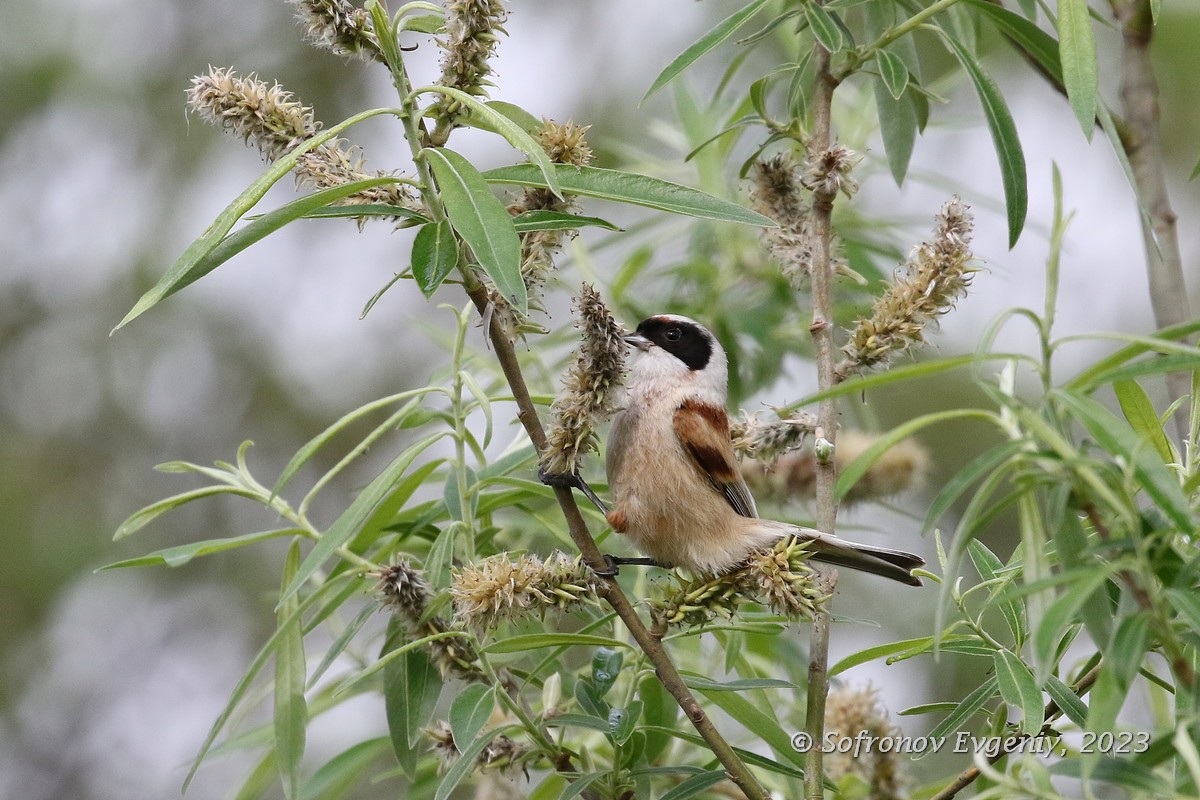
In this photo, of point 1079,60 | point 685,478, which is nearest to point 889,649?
point 685,478

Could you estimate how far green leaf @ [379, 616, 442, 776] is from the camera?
8.18ft

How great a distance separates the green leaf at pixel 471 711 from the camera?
2172 mm

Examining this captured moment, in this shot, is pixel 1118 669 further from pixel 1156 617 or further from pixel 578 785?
pixel 578 785

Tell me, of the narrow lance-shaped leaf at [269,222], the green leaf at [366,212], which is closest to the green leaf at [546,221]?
the green leaf at [366,212]

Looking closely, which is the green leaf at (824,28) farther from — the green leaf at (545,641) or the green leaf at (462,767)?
the green leaf at (462,767)

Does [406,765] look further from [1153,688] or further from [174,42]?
[174,42]

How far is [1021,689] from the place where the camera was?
6.73 feet

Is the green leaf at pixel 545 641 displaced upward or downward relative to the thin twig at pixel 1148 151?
downward

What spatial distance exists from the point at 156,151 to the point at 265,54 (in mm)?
1171

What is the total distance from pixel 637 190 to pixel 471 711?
1.07 metres

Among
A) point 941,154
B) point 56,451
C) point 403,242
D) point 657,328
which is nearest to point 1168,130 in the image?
point 941,154

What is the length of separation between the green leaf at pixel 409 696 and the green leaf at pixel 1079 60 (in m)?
1.72

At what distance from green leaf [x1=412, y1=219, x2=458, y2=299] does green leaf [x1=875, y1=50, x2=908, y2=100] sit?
1149 millimetres

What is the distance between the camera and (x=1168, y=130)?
8.12 m
